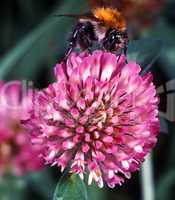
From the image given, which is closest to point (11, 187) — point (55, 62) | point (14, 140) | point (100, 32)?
point (14, 140)

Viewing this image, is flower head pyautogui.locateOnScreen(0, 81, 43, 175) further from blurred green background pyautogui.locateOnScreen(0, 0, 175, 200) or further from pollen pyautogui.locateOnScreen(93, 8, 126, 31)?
pollen pyautogui.locateOnScreen(93, 8, 126, 31)

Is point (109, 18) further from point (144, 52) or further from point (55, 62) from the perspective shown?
point (55, 62)

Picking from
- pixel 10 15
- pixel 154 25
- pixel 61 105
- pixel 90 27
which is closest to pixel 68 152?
pixel 61 105

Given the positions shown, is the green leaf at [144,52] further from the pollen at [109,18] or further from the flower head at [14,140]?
the flower head at [14,140]

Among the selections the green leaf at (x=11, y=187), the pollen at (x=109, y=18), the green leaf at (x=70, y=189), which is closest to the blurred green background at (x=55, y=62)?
the green leaf at (x=11, y=187)

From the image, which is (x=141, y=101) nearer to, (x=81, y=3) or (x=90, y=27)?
(x=90, y=27)

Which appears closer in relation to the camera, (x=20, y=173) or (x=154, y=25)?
(x=20, y=173)

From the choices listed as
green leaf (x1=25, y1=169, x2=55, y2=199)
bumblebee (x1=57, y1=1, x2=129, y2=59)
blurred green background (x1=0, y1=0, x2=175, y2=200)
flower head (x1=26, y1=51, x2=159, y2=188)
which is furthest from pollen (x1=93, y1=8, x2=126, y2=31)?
green leaf (x1=25, y1=169, x2=55, y2=199)
